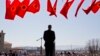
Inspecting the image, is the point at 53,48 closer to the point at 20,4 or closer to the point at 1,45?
the point at 20,4

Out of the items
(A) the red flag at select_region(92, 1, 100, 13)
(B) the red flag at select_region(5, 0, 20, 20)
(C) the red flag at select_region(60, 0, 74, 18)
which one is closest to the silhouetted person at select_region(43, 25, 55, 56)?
(C) the red flag at select_region(60, 0, 74, 18)

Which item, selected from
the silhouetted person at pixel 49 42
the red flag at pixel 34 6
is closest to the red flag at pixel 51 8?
the red flag at pixel 34 6

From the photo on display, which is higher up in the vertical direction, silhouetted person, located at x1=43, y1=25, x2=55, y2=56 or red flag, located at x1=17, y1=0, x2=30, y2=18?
red flag, located at x1=17, y1=0, x2=30, y2=18

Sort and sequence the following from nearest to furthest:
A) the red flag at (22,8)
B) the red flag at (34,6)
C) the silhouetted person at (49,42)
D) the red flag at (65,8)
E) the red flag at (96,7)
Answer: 1. the silhouetted person at (49,42)
2. the red flag at (22,8)
3. the red flag at (34,6)
4. the red flag at (65,8)
5. the red flag at (96,7)

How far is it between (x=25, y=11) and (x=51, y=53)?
211 centimetres

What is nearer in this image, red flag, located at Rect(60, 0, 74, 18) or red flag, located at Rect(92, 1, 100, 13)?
red flag, located at Rect(60, 0, 74, 18)

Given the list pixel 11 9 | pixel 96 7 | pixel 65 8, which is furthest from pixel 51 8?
pixel 96 7

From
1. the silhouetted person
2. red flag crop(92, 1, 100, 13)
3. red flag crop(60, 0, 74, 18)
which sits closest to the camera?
the silhouetted person

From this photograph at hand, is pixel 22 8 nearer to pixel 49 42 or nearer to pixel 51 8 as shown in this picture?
pixel 51 8

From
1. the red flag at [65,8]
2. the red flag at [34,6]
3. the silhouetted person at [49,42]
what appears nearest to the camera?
the silhouetted person at [49,42]

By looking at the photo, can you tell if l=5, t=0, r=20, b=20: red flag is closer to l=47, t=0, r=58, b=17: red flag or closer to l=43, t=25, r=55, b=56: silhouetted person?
l=47, t=0, r=58, b=17: red flag

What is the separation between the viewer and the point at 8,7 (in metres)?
16.5

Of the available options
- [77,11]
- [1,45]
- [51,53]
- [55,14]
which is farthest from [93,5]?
[1,45]

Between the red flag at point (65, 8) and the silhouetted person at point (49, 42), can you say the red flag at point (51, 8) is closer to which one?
the red flag at point (65, 8)
